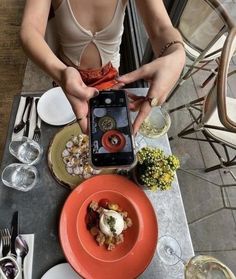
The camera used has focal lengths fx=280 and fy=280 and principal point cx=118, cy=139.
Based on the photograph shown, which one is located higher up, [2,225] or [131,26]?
[131,26]

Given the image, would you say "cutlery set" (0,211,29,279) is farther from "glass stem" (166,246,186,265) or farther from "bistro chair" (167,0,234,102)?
"bistro chair" (167,0,234,102)

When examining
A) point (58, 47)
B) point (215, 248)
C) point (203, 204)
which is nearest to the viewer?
point (58, 47)

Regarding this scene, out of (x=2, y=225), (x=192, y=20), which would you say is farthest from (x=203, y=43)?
(x=2, y=225)

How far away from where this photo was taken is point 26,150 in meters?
0.78

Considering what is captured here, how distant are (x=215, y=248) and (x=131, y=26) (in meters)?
1.33

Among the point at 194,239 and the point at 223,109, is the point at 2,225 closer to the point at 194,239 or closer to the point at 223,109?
the point at 223,109

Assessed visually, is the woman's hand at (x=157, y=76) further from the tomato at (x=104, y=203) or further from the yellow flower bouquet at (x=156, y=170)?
the tomato at (x=104, y=203)

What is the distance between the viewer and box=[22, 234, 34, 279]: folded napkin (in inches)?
25.4

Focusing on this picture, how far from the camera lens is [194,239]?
1.35 meters

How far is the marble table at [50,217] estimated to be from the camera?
26.6 inches

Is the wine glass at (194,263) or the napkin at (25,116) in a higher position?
the napkin at (25,116)

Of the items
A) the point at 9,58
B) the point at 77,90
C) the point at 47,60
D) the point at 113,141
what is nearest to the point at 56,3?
the point at 47,60

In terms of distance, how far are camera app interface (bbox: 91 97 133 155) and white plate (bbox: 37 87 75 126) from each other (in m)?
0.24

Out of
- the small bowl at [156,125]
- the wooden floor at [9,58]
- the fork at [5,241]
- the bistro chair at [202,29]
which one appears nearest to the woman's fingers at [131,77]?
the small bowl at [156,125]
